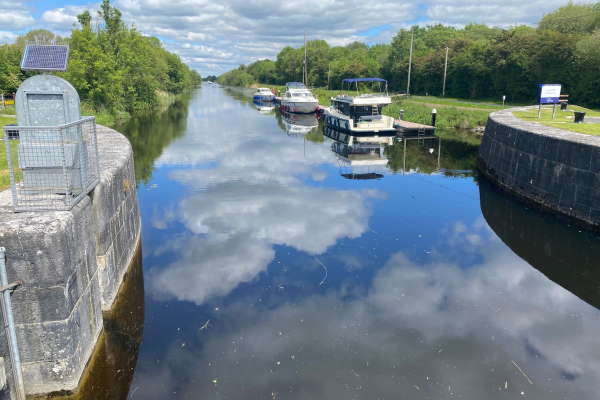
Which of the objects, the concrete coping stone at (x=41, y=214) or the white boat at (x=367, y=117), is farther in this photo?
the white boat at (x=367, y=117)

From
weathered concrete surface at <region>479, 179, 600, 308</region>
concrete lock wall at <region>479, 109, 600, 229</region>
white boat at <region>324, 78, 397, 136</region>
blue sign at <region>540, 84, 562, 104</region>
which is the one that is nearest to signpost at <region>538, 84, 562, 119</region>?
blue sign at <region>540, 84, 562, 104</region>

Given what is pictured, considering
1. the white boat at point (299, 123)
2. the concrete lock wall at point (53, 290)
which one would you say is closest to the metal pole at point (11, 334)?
the concrete lock wall at point (53, 290)

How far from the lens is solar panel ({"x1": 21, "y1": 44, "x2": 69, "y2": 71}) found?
7.58 metres

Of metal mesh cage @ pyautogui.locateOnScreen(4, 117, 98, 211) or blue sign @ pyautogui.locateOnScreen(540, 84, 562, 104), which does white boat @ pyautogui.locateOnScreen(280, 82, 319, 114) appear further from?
metal mesh cage @ pyautogui.locateOnScreen(4, 117, 98, 211)

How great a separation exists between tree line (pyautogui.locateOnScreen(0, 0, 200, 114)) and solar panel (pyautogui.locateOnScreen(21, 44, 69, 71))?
115 feet

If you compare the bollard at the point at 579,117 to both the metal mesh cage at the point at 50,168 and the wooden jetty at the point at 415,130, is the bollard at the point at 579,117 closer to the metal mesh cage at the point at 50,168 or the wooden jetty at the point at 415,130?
the wooden jetty at the point at 415,130

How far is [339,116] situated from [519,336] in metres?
30.1

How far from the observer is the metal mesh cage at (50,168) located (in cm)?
714

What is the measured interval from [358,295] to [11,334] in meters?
6.64

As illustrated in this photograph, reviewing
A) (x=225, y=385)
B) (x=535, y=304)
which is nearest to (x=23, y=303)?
(x=225, y=385)

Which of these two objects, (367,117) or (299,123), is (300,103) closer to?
(299,123)

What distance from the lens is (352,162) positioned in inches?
1019

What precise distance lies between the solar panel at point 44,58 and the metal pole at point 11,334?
330 centimetres

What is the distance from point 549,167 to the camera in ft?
55.0
